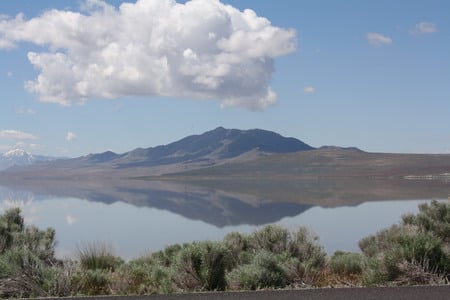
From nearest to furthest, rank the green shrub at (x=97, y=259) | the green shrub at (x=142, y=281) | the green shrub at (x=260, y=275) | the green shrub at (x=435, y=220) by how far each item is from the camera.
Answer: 1. the green shrub at (x=260, y=275)
2. the green shrub at (x=142, y=281)
3. the green shrub at (x=97, y=259)
4. the green shrub at (x=435, y=220)

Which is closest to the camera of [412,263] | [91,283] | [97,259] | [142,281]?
[412,263]

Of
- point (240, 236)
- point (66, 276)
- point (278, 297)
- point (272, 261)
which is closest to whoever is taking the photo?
point (278, 297)

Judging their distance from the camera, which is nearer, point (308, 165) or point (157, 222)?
point (157, 222)

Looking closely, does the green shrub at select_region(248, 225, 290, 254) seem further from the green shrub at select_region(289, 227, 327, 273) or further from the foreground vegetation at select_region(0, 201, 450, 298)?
the foreground vegetation at select_region(0, 201, 450, 298)

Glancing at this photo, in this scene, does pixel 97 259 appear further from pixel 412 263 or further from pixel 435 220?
pixel 435 220

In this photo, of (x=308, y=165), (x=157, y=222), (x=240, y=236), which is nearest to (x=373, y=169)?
(x=308, y=165)

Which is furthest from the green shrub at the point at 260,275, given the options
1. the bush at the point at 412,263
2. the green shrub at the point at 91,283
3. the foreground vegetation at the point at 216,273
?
the green shrub at the point at 91,283

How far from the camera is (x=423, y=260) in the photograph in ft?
24.4

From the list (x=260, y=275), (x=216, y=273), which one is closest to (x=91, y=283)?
(x=216, y=273)

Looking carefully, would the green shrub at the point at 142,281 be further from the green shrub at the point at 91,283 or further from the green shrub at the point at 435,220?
the green shrub at the point at 435,220

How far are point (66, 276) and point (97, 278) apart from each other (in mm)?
709

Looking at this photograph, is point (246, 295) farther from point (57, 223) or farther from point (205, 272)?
point (57, 223)

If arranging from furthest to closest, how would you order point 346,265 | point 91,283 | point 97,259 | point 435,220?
1. point 435,220
2. point 97,259
3. point 346,265
4. point 91,283

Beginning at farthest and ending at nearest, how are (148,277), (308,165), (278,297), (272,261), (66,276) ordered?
(308,165), (148,277), (272,261), (66,276), (278,297)
